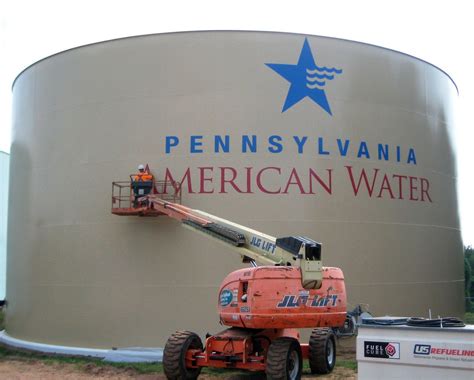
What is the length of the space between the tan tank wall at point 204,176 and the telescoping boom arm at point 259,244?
63.8 inches

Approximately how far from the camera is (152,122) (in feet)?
57.3

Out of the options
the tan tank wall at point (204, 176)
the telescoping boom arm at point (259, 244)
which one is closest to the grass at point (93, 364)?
the tan tank wall at point (204, 176)

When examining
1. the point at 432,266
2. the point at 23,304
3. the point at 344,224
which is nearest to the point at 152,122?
the point at 344,224

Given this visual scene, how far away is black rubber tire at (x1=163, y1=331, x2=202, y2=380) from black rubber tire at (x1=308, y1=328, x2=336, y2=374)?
266 centimetres

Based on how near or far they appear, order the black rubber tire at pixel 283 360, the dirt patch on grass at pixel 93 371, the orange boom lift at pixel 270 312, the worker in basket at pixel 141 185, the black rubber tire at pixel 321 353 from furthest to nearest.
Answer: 1. the worker in basket at pixel 141 185
2. the dirt patch on grass at pixel 93 371
3. the black rubber tire at pixel 321 353
4. the orange boom lift at pixel 270 312
5. the black rubber tire at pixel 283 360

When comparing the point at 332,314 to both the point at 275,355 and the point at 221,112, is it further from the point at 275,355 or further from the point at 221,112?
the point at 221,112

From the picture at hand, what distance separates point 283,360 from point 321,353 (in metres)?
2.39

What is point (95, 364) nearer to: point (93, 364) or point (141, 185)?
point (93, 364)

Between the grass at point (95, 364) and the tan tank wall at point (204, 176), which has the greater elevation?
the tan tank wall at point (204, 176)

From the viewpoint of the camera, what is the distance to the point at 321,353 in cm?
1378

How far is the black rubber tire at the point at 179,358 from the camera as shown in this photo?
1272 centimetres

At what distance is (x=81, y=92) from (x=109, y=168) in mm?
2660

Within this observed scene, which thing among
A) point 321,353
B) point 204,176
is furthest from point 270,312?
point 204,176

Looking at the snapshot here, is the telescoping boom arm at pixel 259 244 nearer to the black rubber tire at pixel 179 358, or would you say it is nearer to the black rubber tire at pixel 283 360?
the black rubber tire at pixel 283 360
